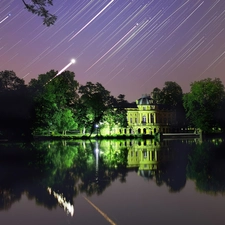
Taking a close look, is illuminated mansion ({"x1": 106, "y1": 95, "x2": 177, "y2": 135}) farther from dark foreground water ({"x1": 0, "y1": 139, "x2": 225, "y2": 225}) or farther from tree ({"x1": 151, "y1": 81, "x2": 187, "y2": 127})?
dark foreground water ({"x1": 0, "y1": 139, "x2": 225, "y2": 225})

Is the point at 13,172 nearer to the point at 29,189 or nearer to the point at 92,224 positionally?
the point at 29,189

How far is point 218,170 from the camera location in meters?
15.8

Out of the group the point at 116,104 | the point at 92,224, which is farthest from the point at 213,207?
the point at 116,104

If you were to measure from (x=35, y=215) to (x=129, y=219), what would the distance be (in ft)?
7.35

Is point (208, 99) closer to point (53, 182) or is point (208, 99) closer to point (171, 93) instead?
point (171, 93)

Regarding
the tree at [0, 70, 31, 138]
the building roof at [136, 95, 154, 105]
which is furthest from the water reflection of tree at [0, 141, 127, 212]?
the building roof at [136, 95, 154, 105]

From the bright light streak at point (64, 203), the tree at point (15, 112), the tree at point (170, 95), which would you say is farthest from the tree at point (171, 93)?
the bright light streak at point (64, 203)

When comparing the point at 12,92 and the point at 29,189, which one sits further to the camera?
the point at 12,92

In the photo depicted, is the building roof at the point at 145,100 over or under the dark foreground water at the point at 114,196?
over

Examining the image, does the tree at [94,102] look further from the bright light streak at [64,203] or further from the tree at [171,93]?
the bright light streak at [64,203]

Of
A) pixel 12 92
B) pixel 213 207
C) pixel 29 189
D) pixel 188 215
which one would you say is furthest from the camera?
pixel 12 92

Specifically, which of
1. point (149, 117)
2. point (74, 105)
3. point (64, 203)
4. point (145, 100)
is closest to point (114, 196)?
point (64, 203)

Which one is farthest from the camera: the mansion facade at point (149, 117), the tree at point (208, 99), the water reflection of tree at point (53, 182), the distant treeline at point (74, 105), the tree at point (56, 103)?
the mansion facade at point (149, 117)

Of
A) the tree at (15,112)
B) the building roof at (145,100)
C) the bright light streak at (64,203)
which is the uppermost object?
the building roof at (145,100)
